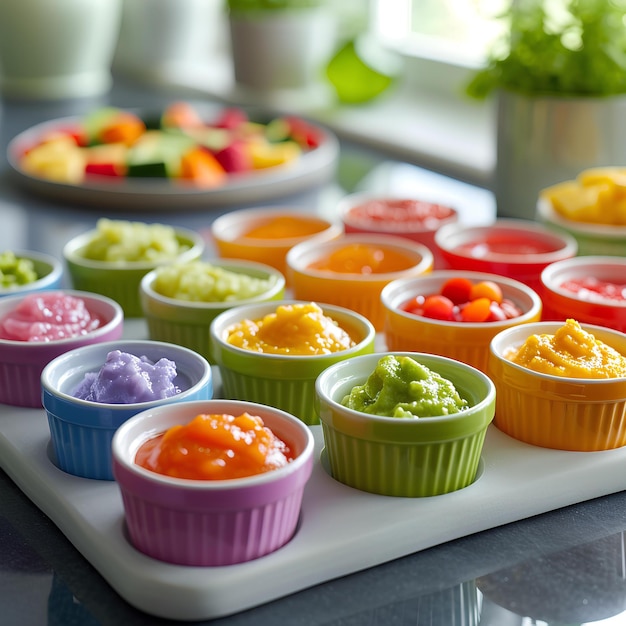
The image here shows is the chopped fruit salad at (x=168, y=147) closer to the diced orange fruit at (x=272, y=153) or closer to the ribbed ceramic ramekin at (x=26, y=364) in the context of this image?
the diced orange fruit at (x=272, y=153)

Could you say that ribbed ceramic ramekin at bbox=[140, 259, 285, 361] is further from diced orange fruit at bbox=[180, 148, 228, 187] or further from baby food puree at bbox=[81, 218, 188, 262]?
diced orange fruit at bbox=[180, 148, 228, 187]

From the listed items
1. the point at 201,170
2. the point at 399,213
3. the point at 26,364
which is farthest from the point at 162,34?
the point at 26,364

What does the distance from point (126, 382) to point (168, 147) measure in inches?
51.2

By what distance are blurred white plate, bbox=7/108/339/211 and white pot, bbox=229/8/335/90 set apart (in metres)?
0.64

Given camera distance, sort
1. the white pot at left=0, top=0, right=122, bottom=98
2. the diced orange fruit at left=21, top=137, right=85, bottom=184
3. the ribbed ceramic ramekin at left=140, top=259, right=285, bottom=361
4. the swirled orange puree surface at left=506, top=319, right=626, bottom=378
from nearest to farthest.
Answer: the swirled orange puree surface at left=506, top=319, right=626, bottom=378
the ribbed ceramic ramekin at left=140, top=259, right=285, bottom=361
the diced orange fruit at left=21, top=137, right=85, bottom=184
the white pot at left=0, top=0, right=122, bottom=98

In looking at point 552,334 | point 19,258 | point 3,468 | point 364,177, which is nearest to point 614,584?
point 552,334

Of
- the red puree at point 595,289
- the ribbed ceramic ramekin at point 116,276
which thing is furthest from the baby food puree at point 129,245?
the red puree at point 595,289

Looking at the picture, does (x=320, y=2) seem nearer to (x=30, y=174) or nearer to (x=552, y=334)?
(x=30, y=174)

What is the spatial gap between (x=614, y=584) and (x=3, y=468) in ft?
2.15

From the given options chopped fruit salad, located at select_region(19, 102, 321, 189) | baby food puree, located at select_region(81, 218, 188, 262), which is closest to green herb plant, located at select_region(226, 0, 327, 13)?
chopped fruit salad, located at select_region(19, 102, 321, 189)

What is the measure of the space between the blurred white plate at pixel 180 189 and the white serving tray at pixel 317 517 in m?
0.96

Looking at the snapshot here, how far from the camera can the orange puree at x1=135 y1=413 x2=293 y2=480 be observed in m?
0.99

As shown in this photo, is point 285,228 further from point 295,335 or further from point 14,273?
point 295,335

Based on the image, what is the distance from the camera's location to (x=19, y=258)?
5.31 ft
